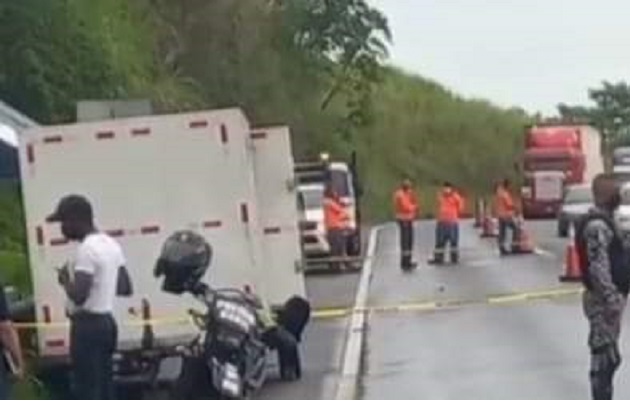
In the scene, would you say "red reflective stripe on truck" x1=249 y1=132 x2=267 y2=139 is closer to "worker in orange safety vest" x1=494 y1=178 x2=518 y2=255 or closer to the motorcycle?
the motorcycle

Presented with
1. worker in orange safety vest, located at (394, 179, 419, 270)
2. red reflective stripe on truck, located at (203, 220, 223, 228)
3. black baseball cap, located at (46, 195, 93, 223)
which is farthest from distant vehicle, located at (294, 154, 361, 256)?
black baseball cap, located at (46, 195, 93, 223)

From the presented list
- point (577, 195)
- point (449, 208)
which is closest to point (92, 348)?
point (449, 208)

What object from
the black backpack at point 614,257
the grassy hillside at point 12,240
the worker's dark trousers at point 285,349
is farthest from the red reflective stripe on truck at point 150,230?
the black backpack at point 614,257

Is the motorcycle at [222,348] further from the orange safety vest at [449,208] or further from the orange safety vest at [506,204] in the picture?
the orange safety vest at [506,204]

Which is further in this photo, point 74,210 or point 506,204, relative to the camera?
point 506,204

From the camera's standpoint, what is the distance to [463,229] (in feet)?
203

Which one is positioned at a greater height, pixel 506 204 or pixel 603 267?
pixel 506 204

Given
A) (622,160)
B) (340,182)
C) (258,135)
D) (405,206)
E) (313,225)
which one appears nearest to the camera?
(258,135)

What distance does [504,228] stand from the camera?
154 ft

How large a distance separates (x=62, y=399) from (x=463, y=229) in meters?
43.3

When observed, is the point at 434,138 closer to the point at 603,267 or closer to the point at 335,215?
the point at 335,215

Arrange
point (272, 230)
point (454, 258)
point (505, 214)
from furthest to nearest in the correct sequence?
point (505, 214) → point (454, 258) → point (272, 230)

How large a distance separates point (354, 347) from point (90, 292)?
10.6m

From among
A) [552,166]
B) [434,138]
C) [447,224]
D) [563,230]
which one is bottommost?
[563,230]
